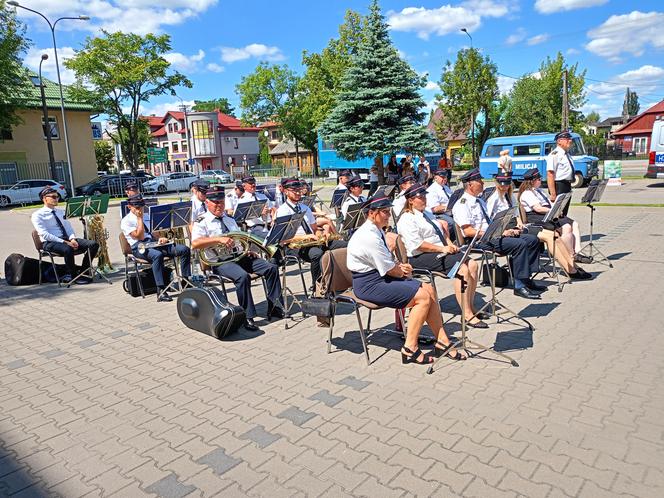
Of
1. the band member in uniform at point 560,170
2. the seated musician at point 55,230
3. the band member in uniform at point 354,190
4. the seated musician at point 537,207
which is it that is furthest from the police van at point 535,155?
the seated musician at point 55,230

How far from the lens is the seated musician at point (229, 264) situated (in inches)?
263

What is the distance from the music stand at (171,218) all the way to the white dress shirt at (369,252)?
3867 millimetres

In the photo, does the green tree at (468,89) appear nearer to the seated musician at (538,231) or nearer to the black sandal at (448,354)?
the seated musician at (538,231)

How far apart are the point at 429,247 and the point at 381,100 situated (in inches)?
629

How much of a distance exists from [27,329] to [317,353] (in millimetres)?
4183

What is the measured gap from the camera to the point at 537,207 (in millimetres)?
8562

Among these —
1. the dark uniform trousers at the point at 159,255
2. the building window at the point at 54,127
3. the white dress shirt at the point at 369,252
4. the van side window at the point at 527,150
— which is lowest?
Result: the dark uniform trousers at the point at 159,255

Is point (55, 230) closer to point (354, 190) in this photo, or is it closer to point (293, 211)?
point (293, 211)

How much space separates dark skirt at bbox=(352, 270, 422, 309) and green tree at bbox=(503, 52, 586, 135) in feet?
129

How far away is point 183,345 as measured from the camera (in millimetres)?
6215

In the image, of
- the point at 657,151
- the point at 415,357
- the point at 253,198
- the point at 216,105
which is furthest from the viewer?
the point at 216,105

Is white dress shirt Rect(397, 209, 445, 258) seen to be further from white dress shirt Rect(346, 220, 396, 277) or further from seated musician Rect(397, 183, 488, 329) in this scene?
white dress shirt Rect(346, 220, 396, 277)

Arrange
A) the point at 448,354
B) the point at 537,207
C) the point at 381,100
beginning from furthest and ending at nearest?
the point at 381,100
the point at 537,207
the point at 448,354

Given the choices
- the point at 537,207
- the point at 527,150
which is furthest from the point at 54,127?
the point at 537,207
